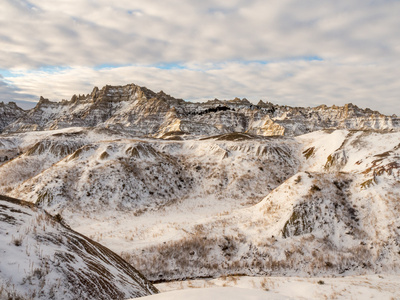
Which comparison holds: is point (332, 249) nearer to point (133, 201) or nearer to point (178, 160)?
point (133, 201)

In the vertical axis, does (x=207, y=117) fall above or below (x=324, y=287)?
above

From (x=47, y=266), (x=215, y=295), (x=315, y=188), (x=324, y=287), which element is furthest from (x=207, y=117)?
(x=215, y=295)

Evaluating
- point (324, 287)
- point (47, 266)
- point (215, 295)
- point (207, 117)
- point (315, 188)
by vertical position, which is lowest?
point (324, 287)

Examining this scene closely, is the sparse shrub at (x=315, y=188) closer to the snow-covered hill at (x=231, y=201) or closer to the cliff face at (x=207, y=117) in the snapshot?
the snow-covered hill at (x=231, y=201)

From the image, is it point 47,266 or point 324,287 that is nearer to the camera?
point 47,266

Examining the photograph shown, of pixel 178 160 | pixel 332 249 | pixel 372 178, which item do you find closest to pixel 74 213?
pixel 178 160

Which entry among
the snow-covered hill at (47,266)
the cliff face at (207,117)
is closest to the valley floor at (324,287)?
the snow-covered hill at (47,266)

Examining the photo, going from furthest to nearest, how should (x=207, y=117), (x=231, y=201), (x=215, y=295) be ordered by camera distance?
(x=207, y=117) < (x=231, y=201) < (x=215, y=295)

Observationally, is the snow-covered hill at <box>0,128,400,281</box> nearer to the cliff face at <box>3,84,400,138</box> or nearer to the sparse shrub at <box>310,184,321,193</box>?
the sparse shrub at <box>310,184,321,193</box>

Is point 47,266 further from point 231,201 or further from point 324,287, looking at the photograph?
point 231,201
